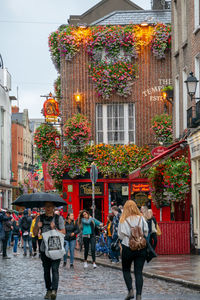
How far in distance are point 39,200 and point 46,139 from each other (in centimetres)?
2210

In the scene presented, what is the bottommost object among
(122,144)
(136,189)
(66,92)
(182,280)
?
(182,280)

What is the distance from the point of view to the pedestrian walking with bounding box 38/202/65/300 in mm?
11070

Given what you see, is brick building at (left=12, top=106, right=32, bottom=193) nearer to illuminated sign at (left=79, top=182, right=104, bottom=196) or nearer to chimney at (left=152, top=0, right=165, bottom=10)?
chimney at (left=152, top=0, right=165, bottom=10)

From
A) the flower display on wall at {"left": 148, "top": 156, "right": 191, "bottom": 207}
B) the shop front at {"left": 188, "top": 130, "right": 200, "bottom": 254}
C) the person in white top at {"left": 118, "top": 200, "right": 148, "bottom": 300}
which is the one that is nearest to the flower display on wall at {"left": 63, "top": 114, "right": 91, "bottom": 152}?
the flower display on wall at {"left": 148, "top": 156, "right": 191, "bottom": 207}

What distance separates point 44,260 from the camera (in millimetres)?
11242

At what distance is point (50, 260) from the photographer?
11.2 m

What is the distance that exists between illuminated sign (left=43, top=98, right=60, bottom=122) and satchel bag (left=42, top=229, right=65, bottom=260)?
71.2 feet

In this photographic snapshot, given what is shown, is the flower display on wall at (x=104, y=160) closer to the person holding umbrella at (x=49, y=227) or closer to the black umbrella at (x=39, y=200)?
the black umbrella at (x=39, y=200)

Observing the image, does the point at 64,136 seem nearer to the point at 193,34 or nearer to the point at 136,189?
the point at 136,189

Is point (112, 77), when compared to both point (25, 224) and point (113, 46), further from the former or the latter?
point (25, 224)

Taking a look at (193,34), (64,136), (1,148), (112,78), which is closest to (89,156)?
(64,136)

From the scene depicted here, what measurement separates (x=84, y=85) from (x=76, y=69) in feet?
2.98

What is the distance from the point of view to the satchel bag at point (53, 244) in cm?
1103

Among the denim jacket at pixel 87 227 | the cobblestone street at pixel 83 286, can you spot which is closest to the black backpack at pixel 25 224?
the denim jacket at pixel 87 227
